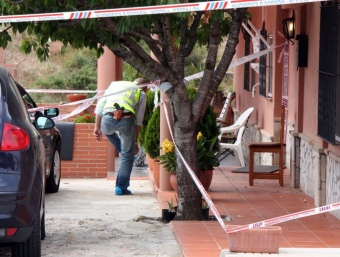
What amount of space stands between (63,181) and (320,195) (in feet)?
18.3

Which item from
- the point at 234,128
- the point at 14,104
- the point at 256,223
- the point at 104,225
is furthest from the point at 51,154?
the point at 256,223

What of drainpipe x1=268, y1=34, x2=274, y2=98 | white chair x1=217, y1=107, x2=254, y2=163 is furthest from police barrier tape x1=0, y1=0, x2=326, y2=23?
white chair x1=217, y1=107, x2=254, y2=163

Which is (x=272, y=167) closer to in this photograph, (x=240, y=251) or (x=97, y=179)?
(x=97, y=179)

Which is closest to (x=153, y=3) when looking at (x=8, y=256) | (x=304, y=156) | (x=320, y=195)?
(x=8, y=256)

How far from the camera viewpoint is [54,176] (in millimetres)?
13398

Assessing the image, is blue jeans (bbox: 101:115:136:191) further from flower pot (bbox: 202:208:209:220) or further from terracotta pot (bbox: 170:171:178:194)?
flower pot (bbox: 202:208:209:220)

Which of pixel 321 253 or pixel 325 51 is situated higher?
pixel 325 51

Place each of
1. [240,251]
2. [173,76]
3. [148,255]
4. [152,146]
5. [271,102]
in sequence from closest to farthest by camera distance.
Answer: [240,251]
[148,255]
[173,76]
[152,146]
[271,102]

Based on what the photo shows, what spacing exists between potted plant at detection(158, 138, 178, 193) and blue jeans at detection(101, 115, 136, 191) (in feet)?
3.94

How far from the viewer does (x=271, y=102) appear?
54.2ft

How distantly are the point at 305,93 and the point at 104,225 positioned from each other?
153 inches

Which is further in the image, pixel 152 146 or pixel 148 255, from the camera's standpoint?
pixel 152 146

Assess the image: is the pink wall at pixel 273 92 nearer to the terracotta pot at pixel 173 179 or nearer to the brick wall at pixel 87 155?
the brick wall at pixel 87 155

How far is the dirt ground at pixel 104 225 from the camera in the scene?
8.73 m
